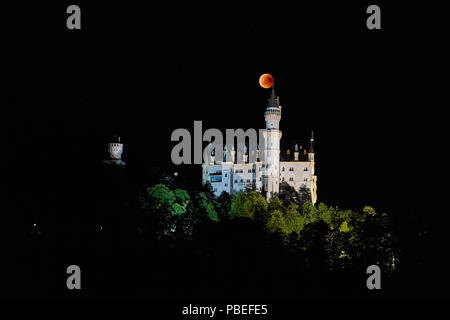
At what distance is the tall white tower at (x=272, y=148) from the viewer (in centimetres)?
10406

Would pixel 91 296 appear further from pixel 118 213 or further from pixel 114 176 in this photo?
pixel 114 176

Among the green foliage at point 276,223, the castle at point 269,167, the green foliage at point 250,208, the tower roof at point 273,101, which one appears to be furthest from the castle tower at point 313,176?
the green foliage at point 276,223

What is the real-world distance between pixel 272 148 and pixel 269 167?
2968 millimetres

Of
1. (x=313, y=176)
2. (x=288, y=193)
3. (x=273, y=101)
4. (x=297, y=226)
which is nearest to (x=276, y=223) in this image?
(x=297, y=226)

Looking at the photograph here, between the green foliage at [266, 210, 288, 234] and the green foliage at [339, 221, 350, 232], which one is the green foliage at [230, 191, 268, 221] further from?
the green foliage at [339, 221, 350, 232]

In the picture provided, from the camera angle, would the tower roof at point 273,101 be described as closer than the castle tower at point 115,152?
No

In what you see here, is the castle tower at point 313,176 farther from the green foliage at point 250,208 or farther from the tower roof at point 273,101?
the green foliage at point 250,208

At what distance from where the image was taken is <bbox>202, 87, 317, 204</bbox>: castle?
105625mm

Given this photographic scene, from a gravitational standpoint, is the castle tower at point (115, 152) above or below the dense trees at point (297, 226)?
above

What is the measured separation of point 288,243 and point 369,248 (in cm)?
630

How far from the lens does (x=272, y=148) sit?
106 meters

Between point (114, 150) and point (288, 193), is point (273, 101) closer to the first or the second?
point (288, 193)

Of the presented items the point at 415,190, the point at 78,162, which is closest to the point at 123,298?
the point at 78,162

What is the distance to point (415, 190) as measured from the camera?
310 feet
